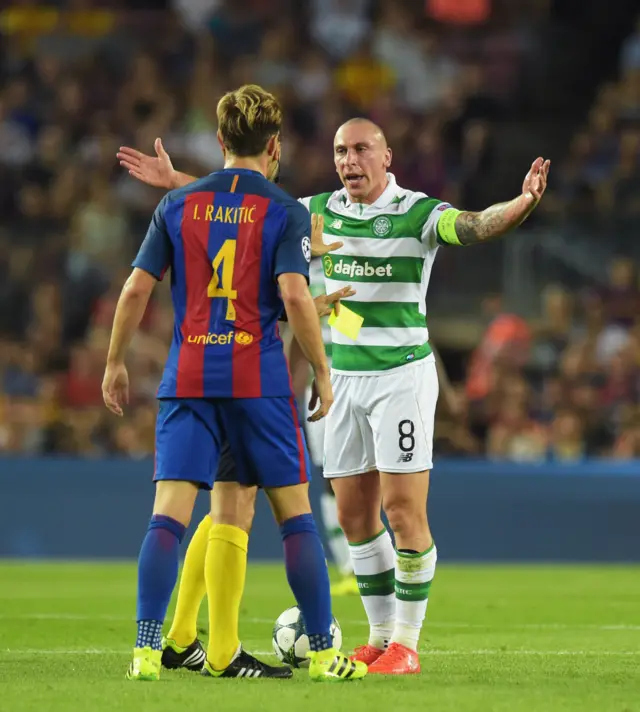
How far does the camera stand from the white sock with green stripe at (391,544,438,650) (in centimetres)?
697

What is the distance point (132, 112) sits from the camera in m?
18.2

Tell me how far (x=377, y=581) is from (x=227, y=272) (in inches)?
69.4

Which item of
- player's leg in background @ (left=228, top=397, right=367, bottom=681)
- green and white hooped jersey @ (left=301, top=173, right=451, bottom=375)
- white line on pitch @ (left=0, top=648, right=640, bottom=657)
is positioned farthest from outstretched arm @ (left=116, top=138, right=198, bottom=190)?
white line on pitch @ (left=0, top=648, right=640, bottom=657)

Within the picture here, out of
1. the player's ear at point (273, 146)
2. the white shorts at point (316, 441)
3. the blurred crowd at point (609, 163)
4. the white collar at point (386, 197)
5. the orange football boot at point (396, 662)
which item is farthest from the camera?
the blurred crowd at point (609, 163)

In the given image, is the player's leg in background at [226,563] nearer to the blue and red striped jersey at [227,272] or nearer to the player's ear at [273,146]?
the blue and red striped jersey at [227,272]

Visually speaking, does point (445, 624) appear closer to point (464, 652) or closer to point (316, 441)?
point (464, 652)

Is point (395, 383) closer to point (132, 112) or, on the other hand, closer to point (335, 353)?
point (335, 353)

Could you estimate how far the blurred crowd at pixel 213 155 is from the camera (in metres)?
14.8

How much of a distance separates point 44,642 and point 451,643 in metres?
2.03

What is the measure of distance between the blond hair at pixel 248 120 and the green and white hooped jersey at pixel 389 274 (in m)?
0.93

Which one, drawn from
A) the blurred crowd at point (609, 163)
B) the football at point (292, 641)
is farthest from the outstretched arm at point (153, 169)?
the blurred crowd at point (609, 163)

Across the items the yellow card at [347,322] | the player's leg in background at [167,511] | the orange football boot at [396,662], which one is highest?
the yellow card at [347,322]

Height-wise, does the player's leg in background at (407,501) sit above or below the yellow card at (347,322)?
below

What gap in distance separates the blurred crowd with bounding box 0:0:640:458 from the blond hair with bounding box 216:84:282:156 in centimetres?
819
